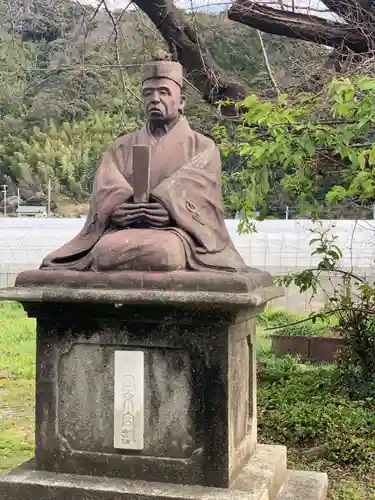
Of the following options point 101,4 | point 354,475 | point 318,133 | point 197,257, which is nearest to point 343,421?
point 354,475

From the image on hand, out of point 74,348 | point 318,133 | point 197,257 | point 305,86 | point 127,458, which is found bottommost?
point 127,458

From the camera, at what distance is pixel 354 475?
15.7ft

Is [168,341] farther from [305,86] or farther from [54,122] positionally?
[54,122]

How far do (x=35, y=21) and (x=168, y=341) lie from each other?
6.36 metres

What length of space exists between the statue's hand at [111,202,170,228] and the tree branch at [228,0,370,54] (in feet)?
12.8

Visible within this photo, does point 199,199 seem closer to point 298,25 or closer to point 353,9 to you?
point 298,25

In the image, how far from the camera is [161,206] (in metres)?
3.47

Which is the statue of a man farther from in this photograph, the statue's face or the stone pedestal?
the stone pedestal

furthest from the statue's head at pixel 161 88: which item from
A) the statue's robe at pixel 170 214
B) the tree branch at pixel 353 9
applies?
the tree branch at pixel 353 9

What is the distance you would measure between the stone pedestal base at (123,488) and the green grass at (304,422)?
3.29 ft

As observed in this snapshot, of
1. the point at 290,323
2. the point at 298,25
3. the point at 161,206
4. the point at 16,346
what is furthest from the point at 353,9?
the point at 16,346

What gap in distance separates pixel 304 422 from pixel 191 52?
4.36 meters

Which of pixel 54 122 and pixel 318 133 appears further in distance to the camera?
pixel 54 122

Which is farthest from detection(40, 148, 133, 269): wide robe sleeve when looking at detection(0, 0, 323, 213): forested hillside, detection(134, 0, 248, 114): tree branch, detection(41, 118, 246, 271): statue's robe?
detection(134, 0, 248, 114): tree branch
